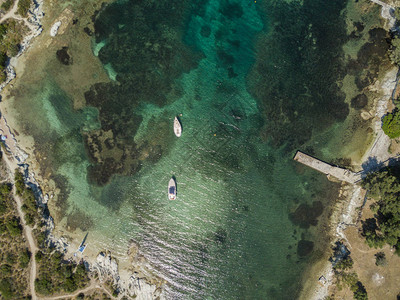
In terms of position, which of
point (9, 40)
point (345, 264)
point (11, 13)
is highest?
point (11, 13)

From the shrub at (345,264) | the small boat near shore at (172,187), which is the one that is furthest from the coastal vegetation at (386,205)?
the small boat near shore at (172,187)

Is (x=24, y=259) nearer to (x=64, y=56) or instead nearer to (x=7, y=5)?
(x=64, y=56)

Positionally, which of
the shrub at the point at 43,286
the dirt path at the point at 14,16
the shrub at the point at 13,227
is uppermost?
the dirt path at the point at 14,16

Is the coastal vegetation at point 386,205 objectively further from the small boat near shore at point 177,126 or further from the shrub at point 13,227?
the shrub at point 13,227

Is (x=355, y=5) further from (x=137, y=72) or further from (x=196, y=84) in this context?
(x=137, y=72)

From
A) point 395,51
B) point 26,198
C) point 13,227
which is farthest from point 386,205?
point 13,227

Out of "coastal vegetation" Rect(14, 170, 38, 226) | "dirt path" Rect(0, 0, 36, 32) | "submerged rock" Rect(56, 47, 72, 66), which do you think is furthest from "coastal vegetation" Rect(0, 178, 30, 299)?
"dirt path" Rect(0, 0, 36, 32)

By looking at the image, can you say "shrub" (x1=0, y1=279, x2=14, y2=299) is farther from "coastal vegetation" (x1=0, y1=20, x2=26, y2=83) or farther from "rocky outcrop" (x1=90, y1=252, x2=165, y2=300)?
"coastal vegetation" (x1=0, y1=20, x2=26, y2=83)
